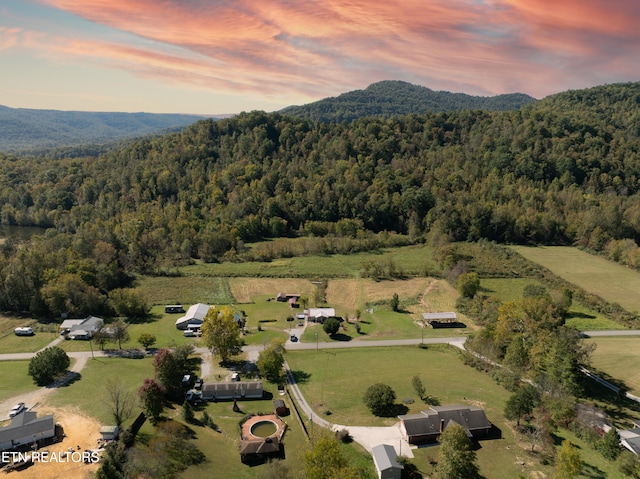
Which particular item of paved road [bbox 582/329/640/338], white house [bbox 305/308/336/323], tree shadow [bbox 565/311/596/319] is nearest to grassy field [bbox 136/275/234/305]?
white house [bbox 305/308/336/323]

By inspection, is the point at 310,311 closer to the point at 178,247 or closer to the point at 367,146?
the point at 178,247

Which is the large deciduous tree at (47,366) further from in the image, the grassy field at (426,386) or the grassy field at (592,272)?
the grassy field at (592,272)

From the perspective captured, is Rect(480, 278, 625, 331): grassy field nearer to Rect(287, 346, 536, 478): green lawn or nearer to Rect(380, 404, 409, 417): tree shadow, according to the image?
Rect(287, 346, 536, 478): green lawn

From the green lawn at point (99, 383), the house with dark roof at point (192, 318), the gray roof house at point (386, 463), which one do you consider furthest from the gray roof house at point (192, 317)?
the gray roof house at point (386, 463)

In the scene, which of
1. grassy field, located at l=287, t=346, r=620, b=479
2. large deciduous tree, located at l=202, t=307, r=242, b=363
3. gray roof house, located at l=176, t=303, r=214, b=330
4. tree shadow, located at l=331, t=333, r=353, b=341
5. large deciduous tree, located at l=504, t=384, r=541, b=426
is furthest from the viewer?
gray roof house, located at l=176, t=303, r=214, b=330

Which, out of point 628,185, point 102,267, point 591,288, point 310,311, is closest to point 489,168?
point 628,185
